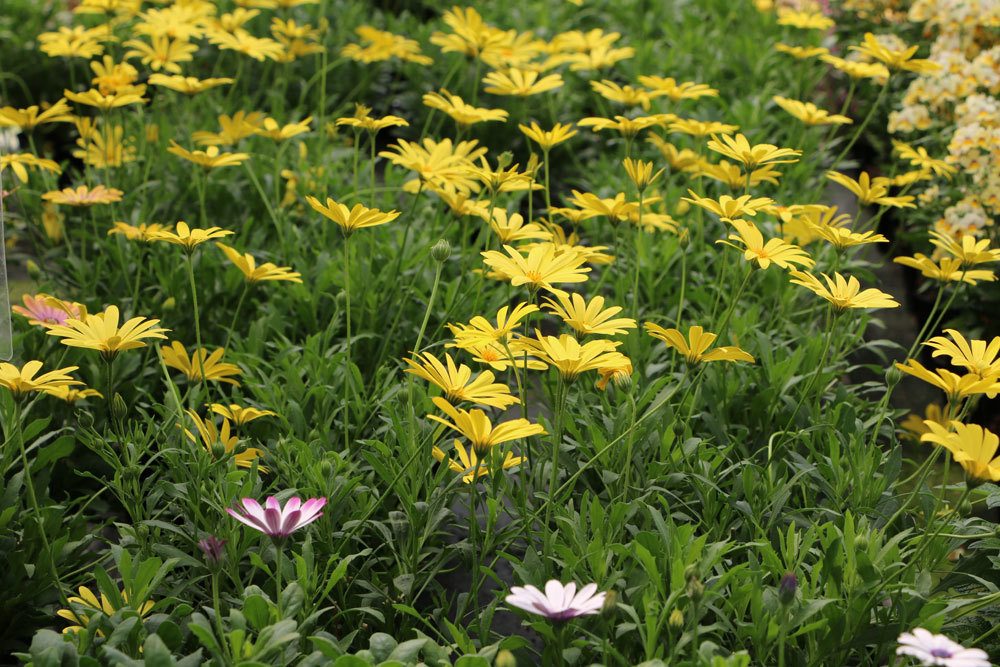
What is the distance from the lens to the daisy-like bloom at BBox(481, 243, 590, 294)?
5.32 feet

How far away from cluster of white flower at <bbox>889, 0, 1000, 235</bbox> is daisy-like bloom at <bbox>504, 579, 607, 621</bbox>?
1733mm

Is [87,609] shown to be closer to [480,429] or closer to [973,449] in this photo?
[480,429]

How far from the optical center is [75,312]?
1874mm

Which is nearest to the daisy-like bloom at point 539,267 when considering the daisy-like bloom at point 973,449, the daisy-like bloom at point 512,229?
the daisy-like bloom at point 512,229

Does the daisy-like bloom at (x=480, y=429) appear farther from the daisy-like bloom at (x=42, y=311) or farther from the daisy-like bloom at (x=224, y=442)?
the daisy-like bloom at (x=42, y=311)

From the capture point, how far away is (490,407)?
2256mm

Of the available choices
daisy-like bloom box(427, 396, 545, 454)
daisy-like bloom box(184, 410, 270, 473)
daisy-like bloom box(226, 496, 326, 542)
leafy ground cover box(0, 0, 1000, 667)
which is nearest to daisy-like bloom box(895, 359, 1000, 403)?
leafy ground cover box(0, 0, 1000, 667)

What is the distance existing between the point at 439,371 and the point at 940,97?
80.7 inches

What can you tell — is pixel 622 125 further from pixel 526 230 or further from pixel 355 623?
pixel 355 623

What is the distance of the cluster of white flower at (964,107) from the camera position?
8.76 feet

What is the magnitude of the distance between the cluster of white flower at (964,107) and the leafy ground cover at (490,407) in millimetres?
10

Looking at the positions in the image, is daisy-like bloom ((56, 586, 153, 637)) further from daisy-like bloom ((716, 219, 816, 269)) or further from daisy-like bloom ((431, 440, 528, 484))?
daisy-like bloom ((716, 219, 816, 269))

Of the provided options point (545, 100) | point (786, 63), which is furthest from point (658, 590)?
point (786, 63)

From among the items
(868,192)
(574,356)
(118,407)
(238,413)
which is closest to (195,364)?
(238,413)
